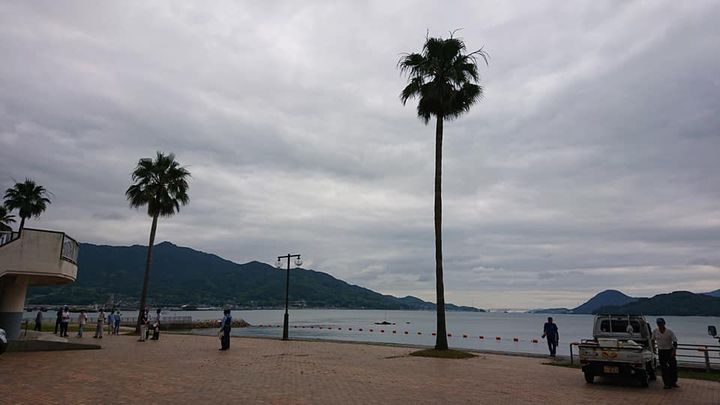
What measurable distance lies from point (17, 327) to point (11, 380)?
11912 mm

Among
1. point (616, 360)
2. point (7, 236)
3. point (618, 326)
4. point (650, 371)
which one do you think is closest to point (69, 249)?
point (7, 236)

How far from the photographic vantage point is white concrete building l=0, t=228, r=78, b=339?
19047 mm

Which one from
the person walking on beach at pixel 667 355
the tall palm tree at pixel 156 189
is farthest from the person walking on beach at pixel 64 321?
the person walking on beach at pixel 667 355

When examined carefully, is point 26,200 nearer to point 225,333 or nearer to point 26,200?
point 26,200

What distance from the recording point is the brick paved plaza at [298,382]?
34.1 feet

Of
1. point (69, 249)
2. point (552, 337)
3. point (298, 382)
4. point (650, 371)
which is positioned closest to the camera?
point (298, 382)

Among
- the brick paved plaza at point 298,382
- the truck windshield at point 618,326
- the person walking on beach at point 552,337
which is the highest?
the truck windshield at point 618,326

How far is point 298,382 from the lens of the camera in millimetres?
12523

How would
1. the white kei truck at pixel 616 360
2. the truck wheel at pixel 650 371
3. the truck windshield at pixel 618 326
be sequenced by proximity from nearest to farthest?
the white kei truck at pixel 616 360
the truck wheel at pixel 650 371
the truck windshield at pixel 618 326

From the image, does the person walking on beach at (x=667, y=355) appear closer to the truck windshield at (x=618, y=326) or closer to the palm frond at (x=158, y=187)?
the truck windshield at (x=618, y=326)

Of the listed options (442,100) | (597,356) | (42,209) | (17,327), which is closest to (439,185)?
(442,100)

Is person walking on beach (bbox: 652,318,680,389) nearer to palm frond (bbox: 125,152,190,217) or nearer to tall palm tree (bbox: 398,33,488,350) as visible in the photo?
tall palm tree (bbox: 398,33,488,350)

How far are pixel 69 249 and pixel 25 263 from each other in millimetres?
2663

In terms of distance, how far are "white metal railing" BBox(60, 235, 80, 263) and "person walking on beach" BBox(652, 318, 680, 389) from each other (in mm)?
21993
